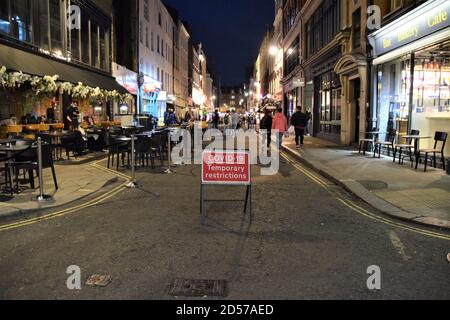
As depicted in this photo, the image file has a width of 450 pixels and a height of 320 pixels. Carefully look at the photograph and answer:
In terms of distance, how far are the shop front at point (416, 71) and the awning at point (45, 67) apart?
12.2 metres

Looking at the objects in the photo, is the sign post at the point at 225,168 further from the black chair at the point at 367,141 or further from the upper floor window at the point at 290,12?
the upper floor window at the point at 290,12

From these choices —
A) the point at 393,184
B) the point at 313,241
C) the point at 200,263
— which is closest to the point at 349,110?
the point at 393,184

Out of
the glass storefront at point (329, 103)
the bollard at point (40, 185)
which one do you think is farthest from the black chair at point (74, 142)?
the glass storefront at point (329, 103)

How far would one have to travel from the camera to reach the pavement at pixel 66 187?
26.8 ft

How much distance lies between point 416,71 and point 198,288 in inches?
484

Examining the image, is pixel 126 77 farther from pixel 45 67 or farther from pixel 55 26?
pixel 45 67

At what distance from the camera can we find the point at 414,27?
538 inches

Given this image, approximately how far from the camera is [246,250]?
19.2 ft

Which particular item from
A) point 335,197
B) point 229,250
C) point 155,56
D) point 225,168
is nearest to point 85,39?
point 155,56

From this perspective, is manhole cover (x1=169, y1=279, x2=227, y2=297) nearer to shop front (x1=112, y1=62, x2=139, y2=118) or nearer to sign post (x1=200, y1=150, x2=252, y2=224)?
sign post (x1=200, y1=150, x2=252, y2=224)

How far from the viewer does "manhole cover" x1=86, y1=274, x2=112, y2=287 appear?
15.3 feet

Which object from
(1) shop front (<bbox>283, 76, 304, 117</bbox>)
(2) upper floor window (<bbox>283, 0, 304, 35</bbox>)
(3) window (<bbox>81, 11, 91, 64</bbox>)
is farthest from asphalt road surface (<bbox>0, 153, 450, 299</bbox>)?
(2) upper floor window (<bbox>283, 0, 304, 35</bbox>)

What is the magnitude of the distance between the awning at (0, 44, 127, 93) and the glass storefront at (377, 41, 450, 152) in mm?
12553
